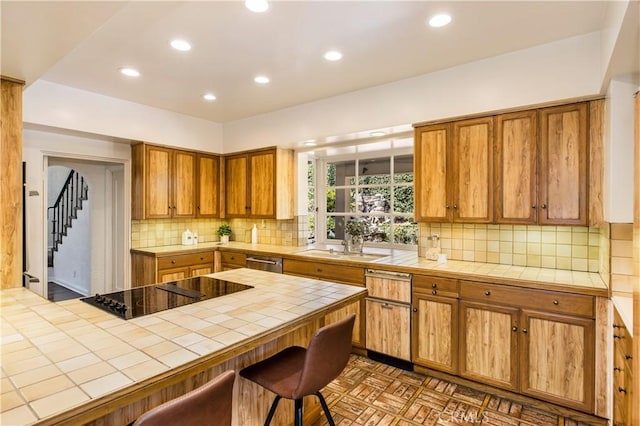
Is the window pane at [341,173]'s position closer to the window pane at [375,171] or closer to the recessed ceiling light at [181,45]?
the window pane at [375,171]

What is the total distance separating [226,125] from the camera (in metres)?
4.88

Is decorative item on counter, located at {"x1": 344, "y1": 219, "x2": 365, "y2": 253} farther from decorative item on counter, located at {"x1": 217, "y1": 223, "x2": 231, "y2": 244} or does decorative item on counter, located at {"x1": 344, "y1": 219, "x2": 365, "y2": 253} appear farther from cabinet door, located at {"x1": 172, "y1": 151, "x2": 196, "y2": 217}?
cabinet door, located at {"x1": 172, "y1": 151, "x2": 196, "y2": 217}

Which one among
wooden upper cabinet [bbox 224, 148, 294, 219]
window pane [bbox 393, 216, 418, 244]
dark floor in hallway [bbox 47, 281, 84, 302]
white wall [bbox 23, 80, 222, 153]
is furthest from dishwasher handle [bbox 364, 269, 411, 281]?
dark floor in hallway [bbox 47, 281, 84, 302]

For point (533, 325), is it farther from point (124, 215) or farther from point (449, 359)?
point (124, 215)

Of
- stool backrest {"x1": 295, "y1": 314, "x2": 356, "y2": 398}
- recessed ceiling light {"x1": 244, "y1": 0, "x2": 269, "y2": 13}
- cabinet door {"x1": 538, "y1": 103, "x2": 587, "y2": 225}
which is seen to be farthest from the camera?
cabinet door {"x1": 538, "y1": 103, "x2": 587, "y2": 225}

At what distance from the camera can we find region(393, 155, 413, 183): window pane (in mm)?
3857

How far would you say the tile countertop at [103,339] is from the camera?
0.93m

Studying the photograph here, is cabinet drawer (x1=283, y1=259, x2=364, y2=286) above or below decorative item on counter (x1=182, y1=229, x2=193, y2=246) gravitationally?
below

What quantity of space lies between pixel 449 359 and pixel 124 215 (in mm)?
4031

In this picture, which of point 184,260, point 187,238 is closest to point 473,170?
point 184,260

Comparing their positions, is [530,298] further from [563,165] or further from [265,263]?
[265,263]

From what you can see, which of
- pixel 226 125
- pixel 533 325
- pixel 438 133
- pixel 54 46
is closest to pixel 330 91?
pixel 438 133

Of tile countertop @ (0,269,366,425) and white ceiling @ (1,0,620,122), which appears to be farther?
white ceiling @ (1,0,620,122)

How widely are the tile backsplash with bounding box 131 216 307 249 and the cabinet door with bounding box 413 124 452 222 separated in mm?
1861
